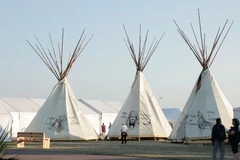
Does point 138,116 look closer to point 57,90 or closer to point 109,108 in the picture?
point 57,90

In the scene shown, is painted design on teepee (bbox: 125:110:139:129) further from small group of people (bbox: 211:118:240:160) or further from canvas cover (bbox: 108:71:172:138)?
small group of people (bbox: 211:118:240:160)

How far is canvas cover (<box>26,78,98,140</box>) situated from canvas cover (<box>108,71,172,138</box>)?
2150mm

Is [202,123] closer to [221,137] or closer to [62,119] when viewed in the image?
[62,119]

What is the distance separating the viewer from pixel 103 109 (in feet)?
141

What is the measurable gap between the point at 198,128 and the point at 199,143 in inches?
31.6

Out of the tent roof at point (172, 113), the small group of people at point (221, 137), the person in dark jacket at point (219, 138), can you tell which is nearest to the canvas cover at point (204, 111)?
the small group of people at point (221, 137)

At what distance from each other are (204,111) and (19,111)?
1473 cm

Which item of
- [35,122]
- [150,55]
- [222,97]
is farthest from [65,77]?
[222,97]

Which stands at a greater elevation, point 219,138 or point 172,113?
point 172,113

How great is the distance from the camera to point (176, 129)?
27.5 metres

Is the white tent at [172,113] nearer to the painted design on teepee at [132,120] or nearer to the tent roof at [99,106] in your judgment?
the tent roof at [99,106]

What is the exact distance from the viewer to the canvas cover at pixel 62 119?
1117 inches

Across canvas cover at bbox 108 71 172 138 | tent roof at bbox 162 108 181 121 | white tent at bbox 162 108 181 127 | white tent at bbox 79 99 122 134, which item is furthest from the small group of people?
tent roof at bbox 162 108 181 121

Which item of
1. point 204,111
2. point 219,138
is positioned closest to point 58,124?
point 204,111
